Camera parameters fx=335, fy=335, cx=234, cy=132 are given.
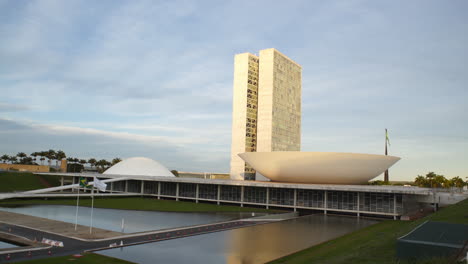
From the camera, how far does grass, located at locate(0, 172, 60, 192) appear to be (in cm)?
6456

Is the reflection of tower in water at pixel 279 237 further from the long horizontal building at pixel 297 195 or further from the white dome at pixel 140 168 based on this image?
the white dome at pixel 140 168

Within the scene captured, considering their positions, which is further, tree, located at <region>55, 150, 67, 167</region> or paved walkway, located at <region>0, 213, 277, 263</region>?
tree, located at <region>55, 150, 67, 167</region>

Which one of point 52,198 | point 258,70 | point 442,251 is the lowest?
point 52,198

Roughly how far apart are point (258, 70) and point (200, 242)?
254 feet

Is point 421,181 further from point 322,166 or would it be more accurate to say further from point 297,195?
point 297,195

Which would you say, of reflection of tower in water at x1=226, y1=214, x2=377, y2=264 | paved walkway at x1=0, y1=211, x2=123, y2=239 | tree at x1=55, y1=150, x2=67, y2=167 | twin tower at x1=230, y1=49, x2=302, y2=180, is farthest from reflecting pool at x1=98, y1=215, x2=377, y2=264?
tree at x1=55, y1=150, x2=67, y2=167

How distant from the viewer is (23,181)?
231 ft

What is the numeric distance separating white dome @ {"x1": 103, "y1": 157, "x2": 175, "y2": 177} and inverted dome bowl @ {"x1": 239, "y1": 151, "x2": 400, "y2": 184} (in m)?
26.4

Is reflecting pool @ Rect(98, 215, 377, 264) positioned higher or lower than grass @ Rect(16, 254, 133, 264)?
lower

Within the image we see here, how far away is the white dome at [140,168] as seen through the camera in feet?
223

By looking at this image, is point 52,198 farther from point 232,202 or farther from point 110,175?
point 232,202

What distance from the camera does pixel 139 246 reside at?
783 inches

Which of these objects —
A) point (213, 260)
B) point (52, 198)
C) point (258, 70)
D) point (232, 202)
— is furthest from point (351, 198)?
point (258, 70)

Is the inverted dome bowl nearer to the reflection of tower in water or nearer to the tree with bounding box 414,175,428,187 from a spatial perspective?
the reflection of tower in water
